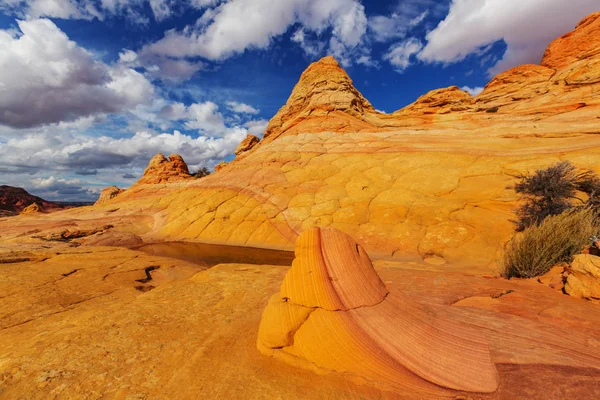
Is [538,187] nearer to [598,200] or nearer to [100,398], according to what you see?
[598,200]

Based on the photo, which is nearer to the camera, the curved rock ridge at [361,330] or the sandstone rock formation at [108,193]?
the curved rock ridge at [361,330]

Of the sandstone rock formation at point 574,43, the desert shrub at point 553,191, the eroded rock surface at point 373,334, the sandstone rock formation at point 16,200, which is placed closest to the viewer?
the eroded rock surface at point 373,334

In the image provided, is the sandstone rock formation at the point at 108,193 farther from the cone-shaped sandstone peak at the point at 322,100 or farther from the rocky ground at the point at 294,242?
the cone-shaped sandstone peak at the point at 322,100

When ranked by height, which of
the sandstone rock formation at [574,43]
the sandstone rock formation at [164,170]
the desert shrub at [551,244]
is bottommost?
the desert shrub at [551,244]

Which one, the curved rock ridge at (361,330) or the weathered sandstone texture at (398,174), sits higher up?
the weathered sandstone texture at (398,174)

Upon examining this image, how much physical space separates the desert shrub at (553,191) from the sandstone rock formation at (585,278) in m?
5.89

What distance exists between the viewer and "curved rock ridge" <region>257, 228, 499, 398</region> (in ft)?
9.39

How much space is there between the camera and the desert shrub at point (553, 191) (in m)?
9.51

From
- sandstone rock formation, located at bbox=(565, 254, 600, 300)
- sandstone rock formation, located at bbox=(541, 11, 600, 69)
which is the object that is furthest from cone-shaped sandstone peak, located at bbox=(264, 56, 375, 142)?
sandstone rock formation, located at bbox=(541, 11, 600, 69)

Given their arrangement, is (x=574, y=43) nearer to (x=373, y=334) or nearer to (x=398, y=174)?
(x=398, y=174)

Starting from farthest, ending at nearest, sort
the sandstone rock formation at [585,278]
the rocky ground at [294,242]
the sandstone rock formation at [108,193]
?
Answer: the sandstone rock formation at [108,193]
the sandstone rock formation at [585,278]
the rocky ground at [294,242]

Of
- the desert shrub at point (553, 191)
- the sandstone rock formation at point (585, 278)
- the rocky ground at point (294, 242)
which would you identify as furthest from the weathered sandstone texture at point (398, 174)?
the sandstone rock formation at point (585, 278)

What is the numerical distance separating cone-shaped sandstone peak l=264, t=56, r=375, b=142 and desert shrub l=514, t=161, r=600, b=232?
15083 mm

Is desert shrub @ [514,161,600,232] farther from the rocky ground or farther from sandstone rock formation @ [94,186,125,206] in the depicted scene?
sandstone rock formation @ [94,186,125,206]
